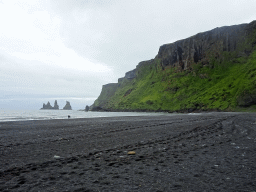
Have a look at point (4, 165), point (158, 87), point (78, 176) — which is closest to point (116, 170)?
point (78, 176)

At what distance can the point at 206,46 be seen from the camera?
5561 inches

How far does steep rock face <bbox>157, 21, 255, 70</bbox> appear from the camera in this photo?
128625 millimetres

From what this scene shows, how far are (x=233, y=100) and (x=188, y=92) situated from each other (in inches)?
1555

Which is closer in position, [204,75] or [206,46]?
[204,75]

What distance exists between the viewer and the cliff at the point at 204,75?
330 feet

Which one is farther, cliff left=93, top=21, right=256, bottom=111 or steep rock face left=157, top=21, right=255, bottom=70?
steep rock face left=157, top=21, right=255, bottom=70

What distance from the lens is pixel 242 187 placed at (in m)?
3.57

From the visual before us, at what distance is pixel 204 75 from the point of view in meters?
132

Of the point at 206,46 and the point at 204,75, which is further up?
the point at 206,46

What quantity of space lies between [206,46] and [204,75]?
1145 inches

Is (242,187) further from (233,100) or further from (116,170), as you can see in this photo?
(233,100)

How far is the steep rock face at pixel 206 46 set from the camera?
5064 inches

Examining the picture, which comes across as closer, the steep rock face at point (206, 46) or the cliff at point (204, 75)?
the cliff at point (204, 75)

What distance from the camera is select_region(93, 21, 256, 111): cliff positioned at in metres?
101
